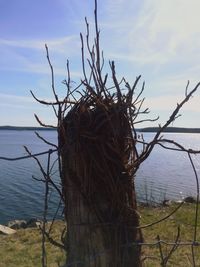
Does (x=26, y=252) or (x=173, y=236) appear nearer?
(x=26, y=252)

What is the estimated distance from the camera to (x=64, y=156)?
8.61 feet

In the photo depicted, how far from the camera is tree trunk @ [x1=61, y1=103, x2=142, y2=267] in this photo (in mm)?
2527

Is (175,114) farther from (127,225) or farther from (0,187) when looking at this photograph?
(0,187)

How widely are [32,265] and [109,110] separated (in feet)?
21.3

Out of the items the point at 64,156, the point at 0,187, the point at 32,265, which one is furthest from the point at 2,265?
the point at 0,187

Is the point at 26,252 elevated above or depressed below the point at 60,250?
below

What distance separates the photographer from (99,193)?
2.54 meters

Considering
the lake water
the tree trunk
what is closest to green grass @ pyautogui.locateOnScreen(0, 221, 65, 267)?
the lake water

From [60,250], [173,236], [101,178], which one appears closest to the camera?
[101,178]

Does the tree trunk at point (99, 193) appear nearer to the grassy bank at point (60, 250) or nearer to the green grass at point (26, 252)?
the grassy bank at point (60, 250)

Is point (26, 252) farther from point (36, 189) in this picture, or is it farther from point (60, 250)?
point (36, 189)

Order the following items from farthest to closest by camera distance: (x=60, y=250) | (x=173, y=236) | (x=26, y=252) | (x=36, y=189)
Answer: (x=36, y=189), (x=173, y=236), (x=26, y=252), (x=60, y=250)

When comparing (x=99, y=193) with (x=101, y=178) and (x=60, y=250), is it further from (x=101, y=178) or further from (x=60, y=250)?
(x=60, y=250)

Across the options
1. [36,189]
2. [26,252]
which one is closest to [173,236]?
[26,252]
